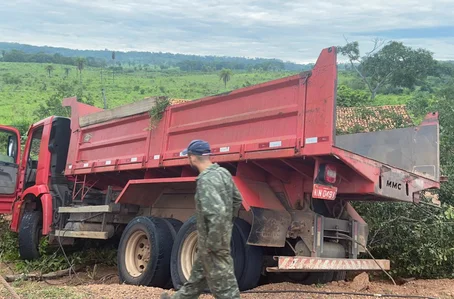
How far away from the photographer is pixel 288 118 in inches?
201

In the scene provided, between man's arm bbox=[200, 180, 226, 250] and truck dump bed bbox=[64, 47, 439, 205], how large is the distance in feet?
4.25

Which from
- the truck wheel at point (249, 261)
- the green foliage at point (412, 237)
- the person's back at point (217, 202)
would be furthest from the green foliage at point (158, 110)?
the green foliage at point (412, 237)

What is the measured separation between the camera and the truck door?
10.0m

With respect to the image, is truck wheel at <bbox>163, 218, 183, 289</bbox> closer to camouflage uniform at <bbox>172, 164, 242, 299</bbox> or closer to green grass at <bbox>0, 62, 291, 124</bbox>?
camouflage uniform at <bbox>172, 164, 242, 299</bbox>

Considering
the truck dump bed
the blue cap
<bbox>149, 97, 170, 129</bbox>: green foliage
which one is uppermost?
<bbox>149, 97, 170, 129</bbox>: green foliage

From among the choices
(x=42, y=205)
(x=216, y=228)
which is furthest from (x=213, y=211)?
(x=42, y=205)

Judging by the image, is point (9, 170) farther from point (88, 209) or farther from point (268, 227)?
point (268, 227)

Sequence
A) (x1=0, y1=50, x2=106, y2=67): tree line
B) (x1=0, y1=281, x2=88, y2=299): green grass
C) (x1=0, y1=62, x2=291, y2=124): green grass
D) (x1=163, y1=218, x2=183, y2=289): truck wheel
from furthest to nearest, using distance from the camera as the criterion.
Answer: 1. (x1=0, y1=50, x2=106, y2=67): tree line
2. (x1=0, y1=62, x2=291, y2=124): green grass
3. (x1=163, y1=218, x2=183, y2=289): truck wheel
4. (x1=0, y1=281, x2=88, y2=299): green grass

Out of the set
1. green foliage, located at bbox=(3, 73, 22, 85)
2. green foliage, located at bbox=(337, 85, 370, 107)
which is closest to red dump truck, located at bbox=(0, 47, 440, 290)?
green foliage, located at bbox=(337, 85, 370, 107)

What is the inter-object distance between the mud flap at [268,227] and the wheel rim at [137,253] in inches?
73.5

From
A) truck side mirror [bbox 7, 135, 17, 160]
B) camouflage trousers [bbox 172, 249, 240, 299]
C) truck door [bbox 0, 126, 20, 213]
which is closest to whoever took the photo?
camouflage trousers [bbox 172, 249, 240, 299]

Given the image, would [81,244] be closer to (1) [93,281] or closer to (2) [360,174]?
(1) [93,281]

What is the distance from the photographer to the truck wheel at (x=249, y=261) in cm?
537

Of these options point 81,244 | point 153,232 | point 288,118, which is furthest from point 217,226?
A: point 81,244
